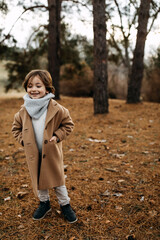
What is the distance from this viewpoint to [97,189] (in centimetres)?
293

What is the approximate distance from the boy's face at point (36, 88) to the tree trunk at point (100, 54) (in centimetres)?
463

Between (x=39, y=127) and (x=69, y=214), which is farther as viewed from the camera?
(x=69, y=214)

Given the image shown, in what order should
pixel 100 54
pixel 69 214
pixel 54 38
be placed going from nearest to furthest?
pixel 69 214, pixel 100 54, pixel 54 38

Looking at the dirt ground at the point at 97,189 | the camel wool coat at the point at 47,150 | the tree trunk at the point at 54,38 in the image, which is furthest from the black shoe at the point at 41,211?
the tree trunk at the point at 54,38

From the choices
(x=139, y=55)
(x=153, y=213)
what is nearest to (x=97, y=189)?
(x=153, y=213)

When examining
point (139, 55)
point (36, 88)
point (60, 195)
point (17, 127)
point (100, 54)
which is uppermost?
point (139, 55)

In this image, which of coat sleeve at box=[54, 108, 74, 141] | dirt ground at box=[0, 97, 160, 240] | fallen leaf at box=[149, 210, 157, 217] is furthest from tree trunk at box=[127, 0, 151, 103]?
coat sleeve at box=[54, 108, 74, 141]

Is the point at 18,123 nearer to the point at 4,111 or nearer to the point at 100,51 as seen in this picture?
the point at 100,51

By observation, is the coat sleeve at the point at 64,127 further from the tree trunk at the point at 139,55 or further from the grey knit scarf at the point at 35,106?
the tree trunk at the point at 139,55

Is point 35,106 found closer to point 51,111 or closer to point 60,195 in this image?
point 51,111

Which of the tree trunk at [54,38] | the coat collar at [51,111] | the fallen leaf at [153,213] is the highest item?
the tree trunk at [54,38]

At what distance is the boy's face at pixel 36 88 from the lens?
6.99 feet

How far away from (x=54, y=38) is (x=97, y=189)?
742 cm

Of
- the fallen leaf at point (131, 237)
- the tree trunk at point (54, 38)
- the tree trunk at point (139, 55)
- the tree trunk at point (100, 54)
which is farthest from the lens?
the tree trunk at point (54, 38)
